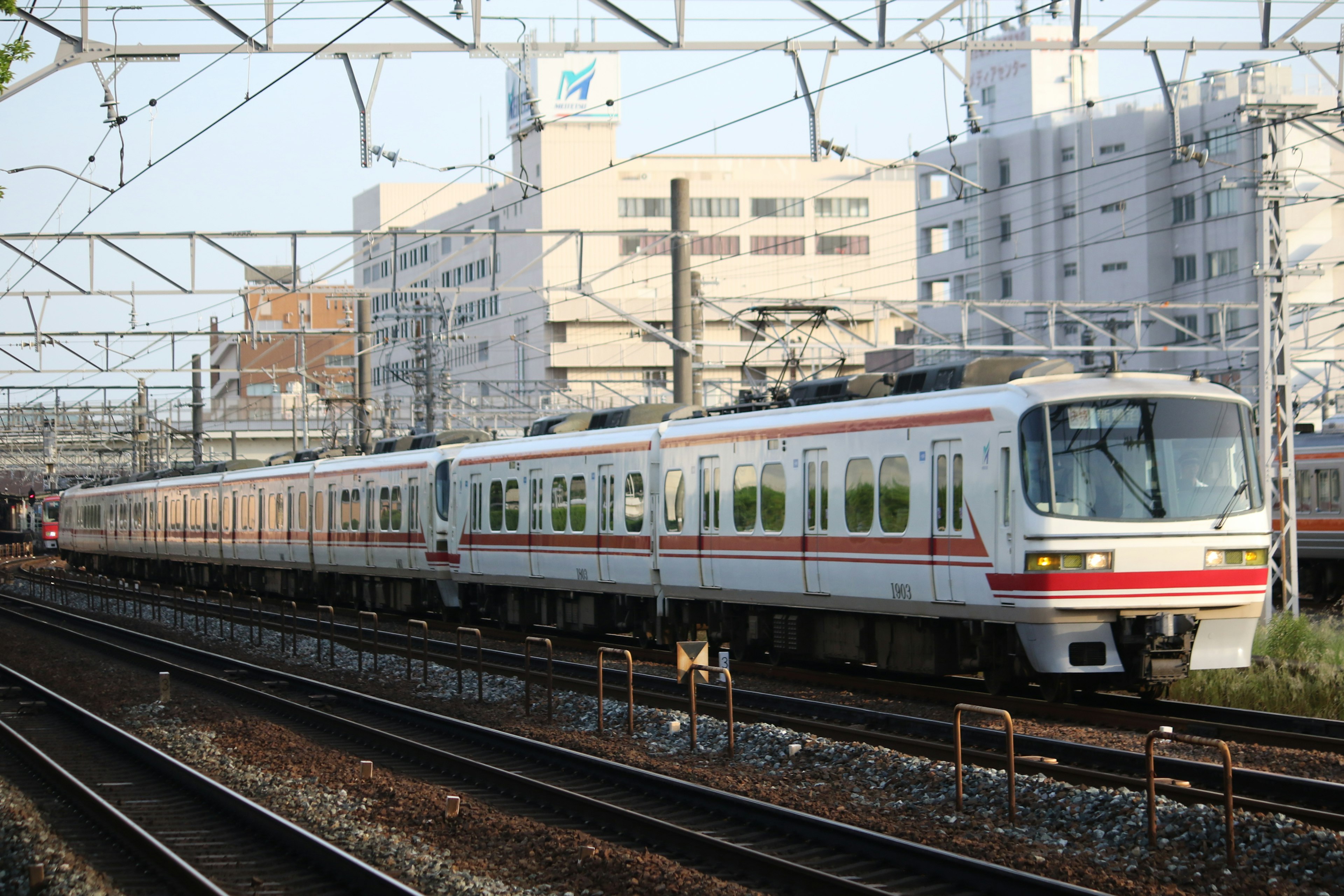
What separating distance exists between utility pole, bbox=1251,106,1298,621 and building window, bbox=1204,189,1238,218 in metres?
45.2

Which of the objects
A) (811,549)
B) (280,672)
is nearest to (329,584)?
(280,672)

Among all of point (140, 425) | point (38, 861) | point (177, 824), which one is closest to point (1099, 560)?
point (177, 824)

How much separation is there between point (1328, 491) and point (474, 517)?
674 inches

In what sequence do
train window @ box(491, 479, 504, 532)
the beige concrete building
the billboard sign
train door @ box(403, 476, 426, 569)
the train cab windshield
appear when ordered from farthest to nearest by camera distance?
the billboard sign, the beige concrete building, train door @ box(403, 476, 426, 569), train window @ box(491, 479, 504, 532), the train cab windshield

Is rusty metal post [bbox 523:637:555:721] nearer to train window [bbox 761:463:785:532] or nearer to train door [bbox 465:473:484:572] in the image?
train window [bbox 761:463:785:532]

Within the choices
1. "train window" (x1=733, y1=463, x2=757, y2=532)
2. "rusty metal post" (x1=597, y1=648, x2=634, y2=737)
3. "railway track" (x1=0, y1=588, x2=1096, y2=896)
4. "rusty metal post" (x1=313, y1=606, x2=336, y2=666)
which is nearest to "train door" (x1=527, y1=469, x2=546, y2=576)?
"rusty metal post" (x1=313, y1=606, x2=336, y2=666)

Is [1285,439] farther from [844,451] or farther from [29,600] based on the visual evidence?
[29,600]

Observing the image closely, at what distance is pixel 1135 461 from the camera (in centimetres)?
1349

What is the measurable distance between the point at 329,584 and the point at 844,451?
2040cm

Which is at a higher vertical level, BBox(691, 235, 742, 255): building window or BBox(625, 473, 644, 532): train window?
BBox(691, 235, 742, 255): building window

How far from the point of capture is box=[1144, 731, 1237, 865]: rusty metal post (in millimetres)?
8648

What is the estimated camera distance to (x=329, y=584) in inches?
1339

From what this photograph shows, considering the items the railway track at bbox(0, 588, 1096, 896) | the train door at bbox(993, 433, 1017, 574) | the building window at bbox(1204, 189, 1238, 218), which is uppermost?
the building window at bbox(1204, 189, 1238, 218)

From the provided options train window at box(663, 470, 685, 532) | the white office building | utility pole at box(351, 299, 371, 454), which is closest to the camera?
train window at box(663, 470, 685, 532)
